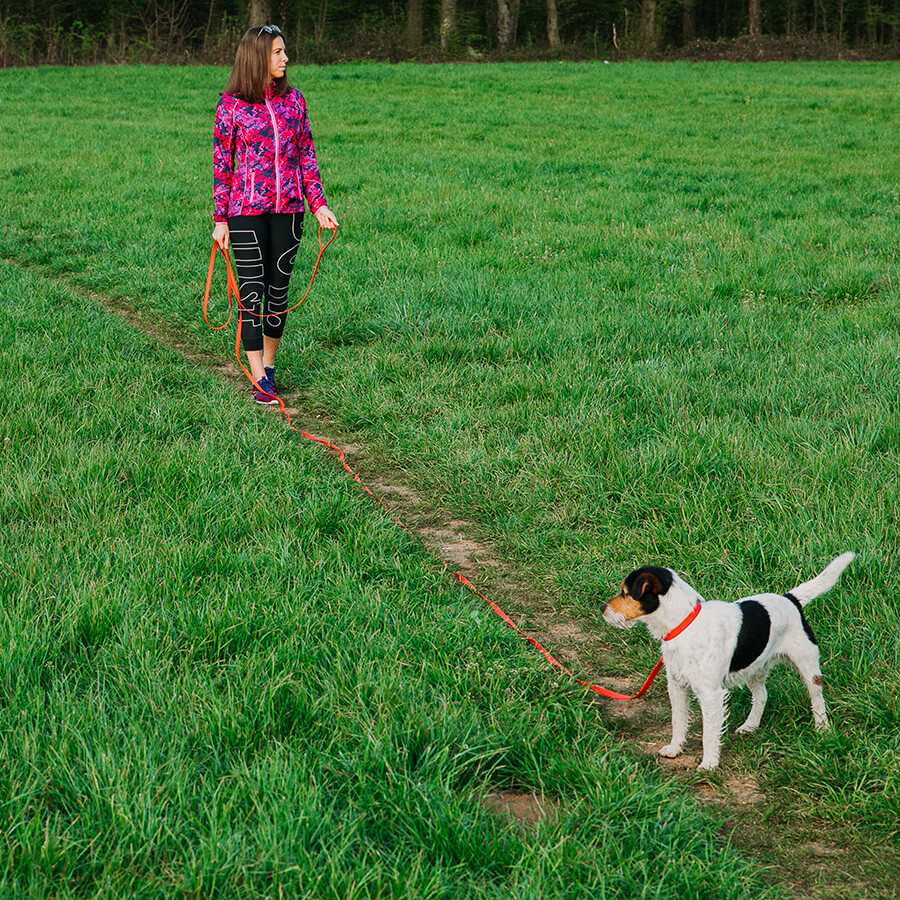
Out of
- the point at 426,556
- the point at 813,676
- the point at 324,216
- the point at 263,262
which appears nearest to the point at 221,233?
the point at 263,262

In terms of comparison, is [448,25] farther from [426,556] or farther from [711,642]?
[711,642]

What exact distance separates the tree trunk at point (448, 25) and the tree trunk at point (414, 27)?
92cm

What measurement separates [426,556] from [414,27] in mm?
36277

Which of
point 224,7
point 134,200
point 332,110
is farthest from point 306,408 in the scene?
point 224,7

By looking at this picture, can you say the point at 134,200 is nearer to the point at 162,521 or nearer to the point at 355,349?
the point at 355,349

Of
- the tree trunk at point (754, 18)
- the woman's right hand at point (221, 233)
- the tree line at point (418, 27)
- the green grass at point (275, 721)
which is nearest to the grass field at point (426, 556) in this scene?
the green grass at point (275, 721)

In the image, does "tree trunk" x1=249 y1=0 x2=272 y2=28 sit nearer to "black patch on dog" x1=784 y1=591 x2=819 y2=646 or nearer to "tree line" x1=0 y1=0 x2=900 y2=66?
"tree line" x1=0 y1=0 x2=900 y2=66

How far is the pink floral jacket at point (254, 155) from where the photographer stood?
17.3 feet

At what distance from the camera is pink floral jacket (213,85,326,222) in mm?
5277

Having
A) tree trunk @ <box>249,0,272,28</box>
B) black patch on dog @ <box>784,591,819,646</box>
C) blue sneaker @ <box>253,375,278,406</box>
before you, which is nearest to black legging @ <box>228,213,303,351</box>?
blue sneaker @ <box>253,375,278,406</box>

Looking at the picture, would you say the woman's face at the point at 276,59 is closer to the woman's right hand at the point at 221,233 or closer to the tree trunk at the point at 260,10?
the woman's right hand at the point at 221,233

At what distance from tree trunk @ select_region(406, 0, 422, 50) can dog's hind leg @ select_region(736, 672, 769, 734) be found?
33446 millimetres

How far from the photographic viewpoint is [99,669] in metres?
2.67

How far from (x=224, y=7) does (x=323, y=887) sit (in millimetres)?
54245
